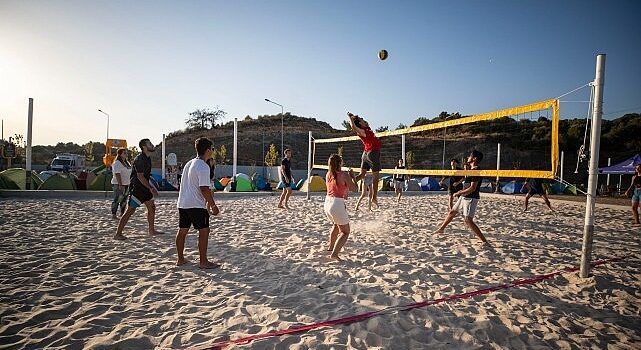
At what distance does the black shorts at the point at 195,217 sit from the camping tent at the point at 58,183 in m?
11.7

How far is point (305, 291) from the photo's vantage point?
3.14 m

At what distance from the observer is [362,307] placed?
2.80 m

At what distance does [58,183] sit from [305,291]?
1326 cm

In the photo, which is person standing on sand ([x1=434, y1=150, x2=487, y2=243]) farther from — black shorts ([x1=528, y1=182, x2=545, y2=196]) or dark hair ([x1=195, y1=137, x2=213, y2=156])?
black shorts ([x1=528, y1=182, x2=545, y2=196])

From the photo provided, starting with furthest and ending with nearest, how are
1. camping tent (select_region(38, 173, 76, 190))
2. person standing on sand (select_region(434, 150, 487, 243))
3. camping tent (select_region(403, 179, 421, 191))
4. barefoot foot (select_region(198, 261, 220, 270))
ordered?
camping tent (select_region(403, 179, 421, 191)) → camping tent (select_region(38, 173, 76, 190)) → person standing on sand (select_region(434, 150, 487, 243)) → barefoot foot (select_region(198, 261, 220, 270))

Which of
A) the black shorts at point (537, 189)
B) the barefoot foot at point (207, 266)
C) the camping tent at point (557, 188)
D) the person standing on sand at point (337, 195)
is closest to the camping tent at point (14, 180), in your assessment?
the barefoot foot at point (207, 266)

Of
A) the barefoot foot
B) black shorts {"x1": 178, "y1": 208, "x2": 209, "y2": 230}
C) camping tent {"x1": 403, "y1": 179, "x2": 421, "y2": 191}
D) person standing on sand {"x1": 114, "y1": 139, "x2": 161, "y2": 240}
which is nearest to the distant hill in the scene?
camping tent {"x1": 403, "y1": 179, "x2": 421, "y2": 191}

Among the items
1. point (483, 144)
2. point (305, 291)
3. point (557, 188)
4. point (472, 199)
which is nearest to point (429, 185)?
point (557, 188)

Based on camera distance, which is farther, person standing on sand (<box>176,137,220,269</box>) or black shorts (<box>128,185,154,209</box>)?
black shorts (<box>128,185,154,209</box>)

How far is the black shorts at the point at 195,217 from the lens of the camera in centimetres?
364

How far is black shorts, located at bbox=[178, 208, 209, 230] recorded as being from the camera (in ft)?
12.0

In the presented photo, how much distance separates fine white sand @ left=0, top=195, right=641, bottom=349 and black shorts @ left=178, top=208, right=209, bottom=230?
0.53 meters

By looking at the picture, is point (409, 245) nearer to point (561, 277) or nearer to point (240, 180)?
point (561, 277)

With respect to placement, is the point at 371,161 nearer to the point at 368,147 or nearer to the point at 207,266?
the point at 368,147
